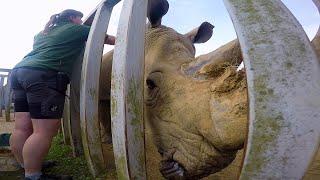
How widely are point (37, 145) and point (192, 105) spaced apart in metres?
1.78

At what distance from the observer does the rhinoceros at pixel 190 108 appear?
232 centimetres

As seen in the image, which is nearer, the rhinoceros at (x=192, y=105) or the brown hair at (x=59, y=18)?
the rhinoceros at (x=192, y=105)

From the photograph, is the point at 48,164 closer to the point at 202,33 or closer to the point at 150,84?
the point at 150,84

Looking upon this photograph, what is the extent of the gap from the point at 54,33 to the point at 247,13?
2720mm

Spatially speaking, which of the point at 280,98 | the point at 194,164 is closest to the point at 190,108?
the point at 194,164

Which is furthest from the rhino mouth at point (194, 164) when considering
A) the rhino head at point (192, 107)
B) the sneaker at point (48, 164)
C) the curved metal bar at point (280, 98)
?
the sneaker at point (48, 164)

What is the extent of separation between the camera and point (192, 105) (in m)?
Result: 2.72

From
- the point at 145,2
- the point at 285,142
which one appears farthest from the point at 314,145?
the point at 145,2


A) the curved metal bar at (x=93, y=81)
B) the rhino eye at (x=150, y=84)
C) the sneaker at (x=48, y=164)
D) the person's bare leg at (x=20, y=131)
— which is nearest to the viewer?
the rhino eye at (x=150, y=84)

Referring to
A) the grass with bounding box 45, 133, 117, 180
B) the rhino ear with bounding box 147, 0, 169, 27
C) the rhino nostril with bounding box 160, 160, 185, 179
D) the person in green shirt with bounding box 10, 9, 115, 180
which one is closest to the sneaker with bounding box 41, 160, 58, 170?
the grass with bounding box 45, 133, 117, 180

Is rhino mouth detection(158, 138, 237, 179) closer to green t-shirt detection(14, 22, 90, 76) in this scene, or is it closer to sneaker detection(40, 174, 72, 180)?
sneaker detection(40, 174, 72, 180)

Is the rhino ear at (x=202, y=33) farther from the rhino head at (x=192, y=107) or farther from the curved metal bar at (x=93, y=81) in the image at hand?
the curved metal bar at (x=93, y=81)

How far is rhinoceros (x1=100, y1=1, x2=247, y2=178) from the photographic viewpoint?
2.32 m

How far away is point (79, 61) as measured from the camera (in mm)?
4547
